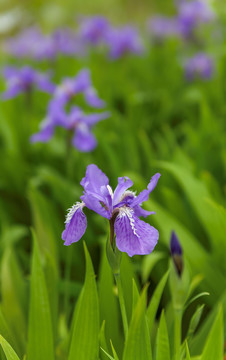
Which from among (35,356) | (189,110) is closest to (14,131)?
(189,110)

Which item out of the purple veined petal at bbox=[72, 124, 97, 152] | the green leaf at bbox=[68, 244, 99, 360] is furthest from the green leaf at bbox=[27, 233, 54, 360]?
the purple veined petal at bbox=[72, 124, 97, 152]

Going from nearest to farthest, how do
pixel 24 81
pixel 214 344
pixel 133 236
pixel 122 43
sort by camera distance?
pixel 133 236
pixel 214 344
pixel 24 81
pixel 122 43

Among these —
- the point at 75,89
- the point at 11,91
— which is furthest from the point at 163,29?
the point at 75,89

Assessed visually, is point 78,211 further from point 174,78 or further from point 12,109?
point 174,78

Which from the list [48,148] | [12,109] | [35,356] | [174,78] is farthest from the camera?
[174,78]

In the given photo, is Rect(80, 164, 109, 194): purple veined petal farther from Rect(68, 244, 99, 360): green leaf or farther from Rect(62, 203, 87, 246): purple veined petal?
Rect(68, 244, 99, 360): green leaf

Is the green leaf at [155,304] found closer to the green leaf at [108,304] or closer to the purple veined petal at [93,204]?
the green leaf at [108,304]

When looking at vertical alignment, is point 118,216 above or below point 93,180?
below

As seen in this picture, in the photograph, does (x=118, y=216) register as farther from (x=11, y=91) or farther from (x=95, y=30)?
(x=95, y=30)

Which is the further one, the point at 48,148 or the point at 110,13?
the point at 110,13
